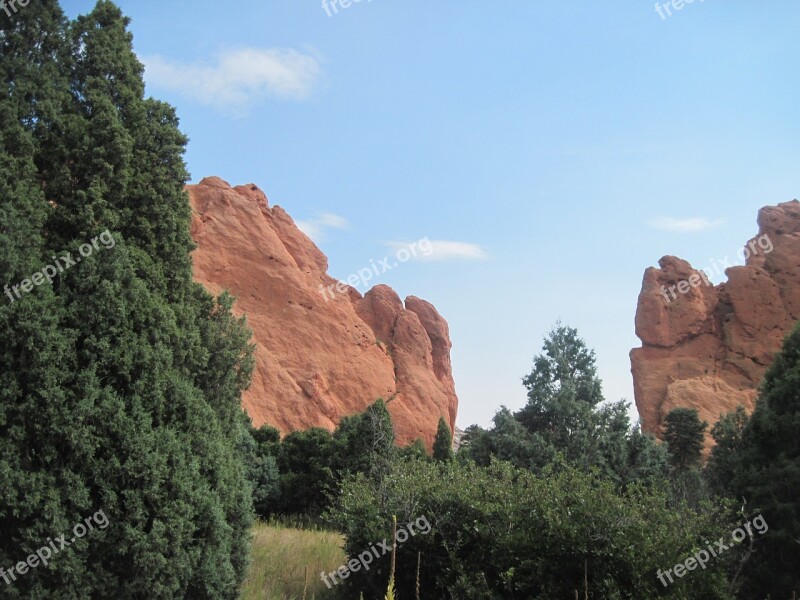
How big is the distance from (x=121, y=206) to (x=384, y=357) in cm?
4720

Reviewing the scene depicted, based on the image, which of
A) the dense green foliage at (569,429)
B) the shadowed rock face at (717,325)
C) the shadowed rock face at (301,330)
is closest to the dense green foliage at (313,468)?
the dense green foliage at (569,429)

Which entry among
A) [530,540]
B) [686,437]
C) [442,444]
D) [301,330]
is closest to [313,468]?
[442,444]

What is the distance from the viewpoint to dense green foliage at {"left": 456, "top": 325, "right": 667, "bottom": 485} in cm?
2064

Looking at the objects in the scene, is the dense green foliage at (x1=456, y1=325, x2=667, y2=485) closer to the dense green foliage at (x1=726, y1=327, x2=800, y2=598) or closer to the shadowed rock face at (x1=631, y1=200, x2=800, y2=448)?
the dense green foliage at (x1=726, y1=327, x2=800, y2=598)

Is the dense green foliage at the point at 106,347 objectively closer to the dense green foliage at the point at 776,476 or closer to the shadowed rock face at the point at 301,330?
the dense green foliage at the point at 776,476

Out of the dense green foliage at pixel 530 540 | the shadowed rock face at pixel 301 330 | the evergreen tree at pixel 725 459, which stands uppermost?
the shadowed rock face at pixel 301 330

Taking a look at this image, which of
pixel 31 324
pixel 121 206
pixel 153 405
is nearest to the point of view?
pixel 31 324

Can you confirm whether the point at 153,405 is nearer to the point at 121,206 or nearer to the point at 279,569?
the point at 121,206

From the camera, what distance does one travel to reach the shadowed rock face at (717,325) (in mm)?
45906

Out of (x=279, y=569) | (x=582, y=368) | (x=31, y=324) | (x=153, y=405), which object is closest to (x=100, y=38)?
(x=31, y=324)

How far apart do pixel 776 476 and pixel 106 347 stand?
1006 cm

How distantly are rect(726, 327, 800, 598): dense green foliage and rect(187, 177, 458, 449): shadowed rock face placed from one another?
35.5 m

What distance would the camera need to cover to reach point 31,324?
6.75m

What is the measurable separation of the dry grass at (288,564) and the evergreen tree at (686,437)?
30256mm
